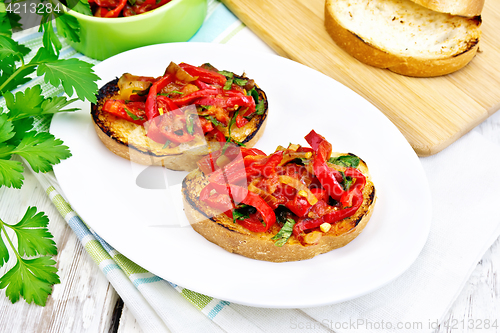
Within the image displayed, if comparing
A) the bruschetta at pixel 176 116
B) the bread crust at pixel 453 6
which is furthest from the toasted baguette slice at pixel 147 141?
the bread crust at pixel 453 6

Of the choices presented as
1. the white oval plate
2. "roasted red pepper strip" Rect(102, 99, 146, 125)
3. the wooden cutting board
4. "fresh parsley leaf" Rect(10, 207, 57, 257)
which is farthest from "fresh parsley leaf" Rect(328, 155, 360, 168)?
"fresh parsley leaf" Rect(10, 207, 57, 257)

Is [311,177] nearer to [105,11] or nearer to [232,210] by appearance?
[232,210]

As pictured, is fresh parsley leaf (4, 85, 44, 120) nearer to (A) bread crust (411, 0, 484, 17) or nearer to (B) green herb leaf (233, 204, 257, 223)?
(B) green herb leaf (233, 204, 257, 223)

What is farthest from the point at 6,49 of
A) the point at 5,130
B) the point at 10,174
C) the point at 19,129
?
the point at 10,174

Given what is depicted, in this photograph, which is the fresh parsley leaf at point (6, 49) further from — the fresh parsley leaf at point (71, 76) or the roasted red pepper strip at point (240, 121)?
the roasted red pepper strip at point (240, 121)

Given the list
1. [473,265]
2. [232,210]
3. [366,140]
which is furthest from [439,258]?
[232,210]
